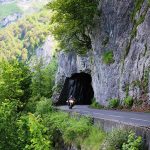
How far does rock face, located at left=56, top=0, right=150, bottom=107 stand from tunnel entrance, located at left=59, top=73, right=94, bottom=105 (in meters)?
10.1

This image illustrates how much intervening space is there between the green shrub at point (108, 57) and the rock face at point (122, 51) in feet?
0.76

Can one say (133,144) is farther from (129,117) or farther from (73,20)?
(73,20)

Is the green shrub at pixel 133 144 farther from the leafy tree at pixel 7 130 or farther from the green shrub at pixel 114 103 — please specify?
the green shrub at pixel 114 103

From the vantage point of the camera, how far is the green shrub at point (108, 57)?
39316 mm

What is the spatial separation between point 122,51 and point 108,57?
349 centimetres

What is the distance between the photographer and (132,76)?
32.4 meters

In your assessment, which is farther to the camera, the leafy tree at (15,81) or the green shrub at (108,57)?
the leafy tree at (15,81)

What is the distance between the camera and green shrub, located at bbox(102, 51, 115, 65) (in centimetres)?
3932

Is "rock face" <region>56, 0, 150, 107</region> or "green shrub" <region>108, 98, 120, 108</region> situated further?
"green shrub" <region>108, 98, 120, 108</region>

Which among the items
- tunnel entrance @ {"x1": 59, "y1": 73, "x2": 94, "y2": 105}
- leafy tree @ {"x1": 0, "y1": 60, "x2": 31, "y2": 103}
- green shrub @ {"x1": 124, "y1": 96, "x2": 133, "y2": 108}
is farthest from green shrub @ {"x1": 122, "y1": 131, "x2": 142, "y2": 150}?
tunnel entrance @ {"x1": 59, "y1": 73, "x2": 94, "y2": 105}

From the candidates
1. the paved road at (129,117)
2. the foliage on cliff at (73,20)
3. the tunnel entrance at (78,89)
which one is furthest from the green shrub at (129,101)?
the tunnel entrance at (78,89)

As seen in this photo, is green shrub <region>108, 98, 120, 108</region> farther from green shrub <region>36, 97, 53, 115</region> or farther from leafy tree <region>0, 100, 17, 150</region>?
leafy tree <region>0, 100, 17, 150</region>

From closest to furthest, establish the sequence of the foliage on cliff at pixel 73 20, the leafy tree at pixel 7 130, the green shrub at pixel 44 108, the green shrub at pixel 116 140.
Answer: the green shrub at pixel 116 140 → the leafy tree at pixel 7 130 → the green shrub at pixel 44 108 → the foliage on cliff at pixel 73 20

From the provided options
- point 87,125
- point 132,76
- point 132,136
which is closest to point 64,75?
point 132,76
